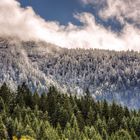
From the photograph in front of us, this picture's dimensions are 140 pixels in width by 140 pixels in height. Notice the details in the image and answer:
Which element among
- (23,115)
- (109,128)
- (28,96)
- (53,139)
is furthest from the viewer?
(28,96)

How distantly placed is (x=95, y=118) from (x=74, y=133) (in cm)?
3806

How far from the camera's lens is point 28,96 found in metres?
184

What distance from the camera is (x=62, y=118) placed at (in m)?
168

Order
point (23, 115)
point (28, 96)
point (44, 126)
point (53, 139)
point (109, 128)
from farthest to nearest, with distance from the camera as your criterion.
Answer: point (28, 96) < point (109, 128) < point (23, 115) < point (44, 126) < point (53, 139)

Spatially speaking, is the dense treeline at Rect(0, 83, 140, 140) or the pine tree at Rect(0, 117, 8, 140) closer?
the pine tree at Rect(0, 117, 8, 140)

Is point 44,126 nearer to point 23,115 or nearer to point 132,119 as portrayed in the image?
point 23,115

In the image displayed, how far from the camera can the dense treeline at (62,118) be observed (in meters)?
136

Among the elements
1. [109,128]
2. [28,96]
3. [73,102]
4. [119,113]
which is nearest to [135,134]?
[109,128]

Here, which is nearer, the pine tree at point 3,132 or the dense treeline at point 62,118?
the pine tree at point 3,132

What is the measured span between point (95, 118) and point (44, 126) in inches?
1773

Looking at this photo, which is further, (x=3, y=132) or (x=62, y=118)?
(x=62, y=118)

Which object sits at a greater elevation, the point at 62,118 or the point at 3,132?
the point at 62,118

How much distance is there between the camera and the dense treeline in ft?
445

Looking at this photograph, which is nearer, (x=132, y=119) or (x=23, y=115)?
(x=23, y=115)
